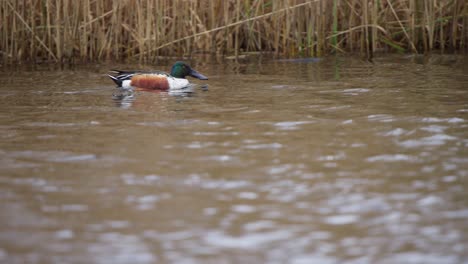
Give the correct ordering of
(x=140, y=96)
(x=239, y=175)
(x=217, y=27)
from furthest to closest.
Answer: (x=217, y=27) < (x=140, y=96) < (x=239, y=175)

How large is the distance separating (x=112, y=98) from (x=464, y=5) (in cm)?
470

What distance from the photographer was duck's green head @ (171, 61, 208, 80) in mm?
9070

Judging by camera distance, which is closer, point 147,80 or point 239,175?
point 239,175

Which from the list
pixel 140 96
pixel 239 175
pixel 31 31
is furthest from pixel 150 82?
pixel 239 175

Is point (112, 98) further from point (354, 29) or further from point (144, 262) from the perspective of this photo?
point (144, 262)

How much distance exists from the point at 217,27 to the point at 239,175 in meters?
6.03

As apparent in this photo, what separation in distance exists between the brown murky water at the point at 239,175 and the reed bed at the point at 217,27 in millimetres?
1885

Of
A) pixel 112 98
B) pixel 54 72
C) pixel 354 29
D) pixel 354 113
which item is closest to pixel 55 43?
pixel 54 72

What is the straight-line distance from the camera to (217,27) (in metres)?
A: 10.9

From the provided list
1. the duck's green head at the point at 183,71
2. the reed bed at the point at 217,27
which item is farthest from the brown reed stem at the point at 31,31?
the duck's green head at the point at 183,71

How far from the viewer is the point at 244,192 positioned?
4.67 meters

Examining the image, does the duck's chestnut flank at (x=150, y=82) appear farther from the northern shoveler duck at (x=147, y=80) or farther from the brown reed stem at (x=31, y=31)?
the brown reed stem at (x=31, y=31)

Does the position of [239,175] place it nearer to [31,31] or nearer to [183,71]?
[183,71]

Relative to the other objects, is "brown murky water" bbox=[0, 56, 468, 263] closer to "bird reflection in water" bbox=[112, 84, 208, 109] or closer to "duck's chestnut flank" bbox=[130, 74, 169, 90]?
"bird reflection in water" bbox=[112, 84, 208, 109]
